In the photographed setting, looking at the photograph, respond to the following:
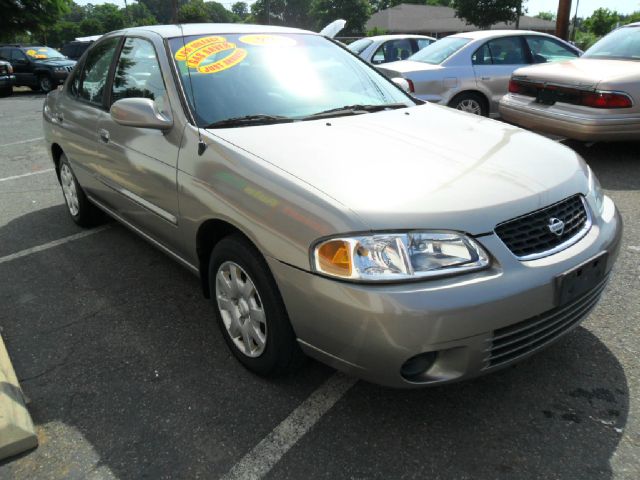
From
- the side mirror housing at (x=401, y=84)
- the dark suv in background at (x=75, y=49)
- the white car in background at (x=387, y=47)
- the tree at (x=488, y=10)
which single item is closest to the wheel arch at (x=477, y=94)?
the white car in background at (x=387, y=47)

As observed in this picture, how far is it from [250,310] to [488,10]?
40459 millimetres

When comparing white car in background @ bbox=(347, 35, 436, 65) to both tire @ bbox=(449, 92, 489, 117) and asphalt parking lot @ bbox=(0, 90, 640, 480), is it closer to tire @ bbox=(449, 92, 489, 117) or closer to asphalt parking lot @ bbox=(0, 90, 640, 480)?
tire @ bbox=(449, 92, 489, 117)

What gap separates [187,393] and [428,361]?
116cm

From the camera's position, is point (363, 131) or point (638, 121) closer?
point (363, 131)

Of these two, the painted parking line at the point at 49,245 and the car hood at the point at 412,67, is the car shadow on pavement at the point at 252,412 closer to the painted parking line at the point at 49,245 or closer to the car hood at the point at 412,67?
the painted parking line at the point at 49,245

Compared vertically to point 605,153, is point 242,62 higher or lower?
higher

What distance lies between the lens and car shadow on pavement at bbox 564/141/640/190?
17.3ft

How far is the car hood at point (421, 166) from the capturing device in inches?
80.7

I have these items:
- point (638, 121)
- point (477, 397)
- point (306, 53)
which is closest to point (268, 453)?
point (477, 397)

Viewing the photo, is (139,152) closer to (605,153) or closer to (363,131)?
(363,131)

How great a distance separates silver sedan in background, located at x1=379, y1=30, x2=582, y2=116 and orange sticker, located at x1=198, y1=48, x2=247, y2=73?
14.9 ft

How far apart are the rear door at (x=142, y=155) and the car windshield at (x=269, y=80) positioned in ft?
0.64

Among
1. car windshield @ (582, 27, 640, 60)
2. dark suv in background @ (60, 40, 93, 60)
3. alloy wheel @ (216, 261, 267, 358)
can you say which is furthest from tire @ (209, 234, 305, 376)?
dark suv in background @ (60, 40, 93, 60)

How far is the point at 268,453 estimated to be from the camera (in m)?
2.15
